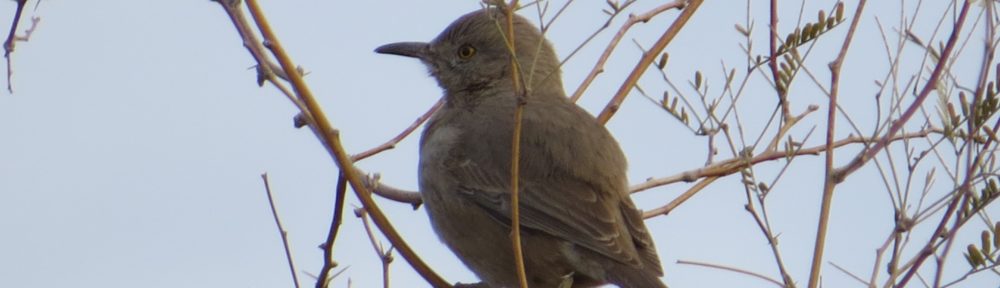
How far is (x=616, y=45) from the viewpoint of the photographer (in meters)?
6.10

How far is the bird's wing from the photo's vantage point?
564 centimetres

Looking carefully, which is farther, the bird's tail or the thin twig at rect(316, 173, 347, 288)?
the bird's tail

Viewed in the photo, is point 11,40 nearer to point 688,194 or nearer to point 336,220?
point 336,220

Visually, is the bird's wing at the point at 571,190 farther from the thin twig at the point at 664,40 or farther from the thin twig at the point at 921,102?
the thin twig at the point at 921,102

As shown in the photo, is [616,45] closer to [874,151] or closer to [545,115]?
[545,115]

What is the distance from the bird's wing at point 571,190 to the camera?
564 cm

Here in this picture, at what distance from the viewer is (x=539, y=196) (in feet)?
19.0

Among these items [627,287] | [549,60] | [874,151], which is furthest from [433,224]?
[874,151]

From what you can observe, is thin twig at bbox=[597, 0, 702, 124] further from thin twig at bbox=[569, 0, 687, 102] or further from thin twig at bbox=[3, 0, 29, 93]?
thin twig at bbox=[3, 0, 29, 93]

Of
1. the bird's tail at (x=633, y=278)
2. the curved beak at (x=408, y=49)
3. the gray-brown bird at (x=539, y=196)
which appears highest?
the curved beak at (x=408, y=49)

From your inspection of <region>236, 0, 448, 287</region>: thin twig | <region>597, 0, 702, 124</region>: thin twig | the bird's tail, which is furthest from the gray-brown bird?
<region>236, 0, 448, 287</region>: thin twig

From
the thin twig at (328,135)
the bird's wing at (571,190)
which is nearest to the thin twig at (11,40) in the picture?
the thin twig at (328,135)

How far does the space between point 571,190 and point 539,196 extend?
187 millimetres

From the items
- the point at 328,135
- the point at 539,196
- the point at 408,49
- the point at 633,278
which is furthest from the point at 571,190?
the point at 328,135
